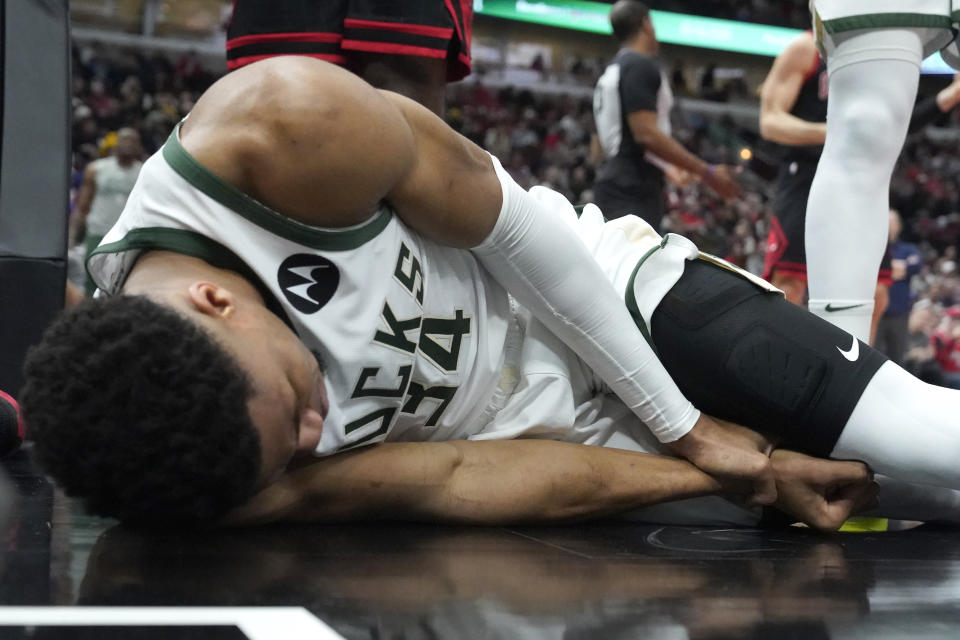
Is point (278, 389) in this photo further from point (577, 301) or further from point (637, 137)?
A: point (637, 137)

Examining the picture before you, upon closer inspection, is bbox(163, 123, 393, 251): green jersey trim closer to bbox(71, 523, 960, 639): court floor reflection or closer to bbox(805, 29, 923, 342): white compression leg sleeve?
bbox(71, 523, 960, 639): court floor reflection

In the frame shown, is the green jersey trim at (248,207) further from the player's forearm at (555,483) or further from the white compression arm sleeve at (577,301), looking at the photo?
the player's forearm at (555,483)

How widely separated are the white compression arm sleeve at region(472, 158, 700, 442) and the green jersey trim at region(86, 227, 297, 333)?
297 millimetres

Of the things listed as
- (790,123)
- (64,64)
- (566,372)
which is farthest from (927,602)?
(790,123)

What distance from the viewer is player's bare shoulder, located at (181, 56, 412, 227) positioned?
1.07 m

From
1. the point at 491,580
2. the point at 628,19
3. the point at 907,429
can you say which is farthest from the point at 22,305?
the point at 628,19

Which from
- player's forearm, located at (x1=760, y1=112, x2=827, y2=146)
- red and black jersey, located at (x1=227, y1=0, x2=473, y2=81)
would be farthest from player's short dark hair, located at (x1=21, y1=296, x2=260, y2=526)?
player's forearm, located at (x1=760, y1=112, x2=827, y2=146)

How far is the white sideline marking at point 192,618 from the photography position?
791mm

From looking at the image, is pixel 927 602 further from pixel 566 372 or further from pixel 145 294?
pixel 145 294

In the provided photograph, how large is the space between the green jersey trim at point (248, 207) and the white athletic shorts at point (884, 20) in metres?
1.00

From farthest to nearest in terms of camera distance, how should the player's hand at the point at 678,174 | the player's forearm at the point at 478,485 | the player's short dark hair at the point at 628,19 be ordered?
the player's short dark hair at the point at 628,19 → the player's hand at the point at 678,174 → the player's forearm at the point at 478,485

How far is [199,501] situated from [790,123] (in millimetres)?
2630

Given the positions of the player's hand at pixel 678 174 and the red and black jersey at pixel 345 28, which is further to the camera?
the player's hand at pixel 678 174

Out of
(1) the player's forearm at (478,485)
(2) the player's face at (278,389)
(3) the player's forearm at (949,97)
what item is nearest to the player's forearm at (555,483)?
(1) the player's forearm at (478,485)
